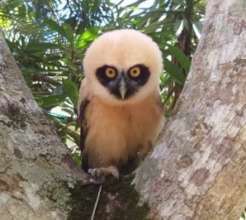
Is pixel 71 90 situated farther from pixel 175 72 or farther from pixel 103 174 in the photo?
pixel 103 174

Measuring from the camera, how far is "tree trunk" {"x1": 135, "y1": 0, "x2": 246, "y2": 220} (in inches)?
72.6

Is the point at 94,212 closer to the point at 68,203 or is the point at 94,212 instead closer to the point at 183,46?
the point at 68,203

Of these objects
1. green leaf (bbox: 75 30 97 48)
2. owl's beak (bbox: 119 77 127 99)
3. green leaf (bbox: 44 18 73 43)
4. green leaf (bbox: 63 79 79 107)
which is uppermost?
green leaf (bbox: 44 18 73 43)

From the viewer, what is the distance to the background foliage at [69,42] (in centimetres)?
316

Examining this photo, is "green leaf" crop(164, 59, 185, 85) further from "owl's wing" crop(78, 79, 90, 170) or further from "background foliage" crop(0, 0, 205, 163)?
"owl's wing" crop(78, 79, 90, 170)

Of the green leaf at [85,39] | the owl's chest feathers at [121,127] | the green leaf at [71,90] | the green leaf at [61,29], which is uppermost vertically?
the green leaf at [61,29]

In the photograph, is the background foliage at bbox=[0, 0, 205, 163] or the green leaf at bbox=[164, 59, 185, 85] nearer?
the green leaf at bbox=[164, 59, 185, 85]

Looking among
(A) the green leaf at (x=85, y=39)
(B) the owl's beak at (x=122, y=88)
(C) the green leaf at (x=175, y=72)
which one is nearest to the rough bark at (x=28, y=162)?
(B) the owl's beak at (x=122, y=88)

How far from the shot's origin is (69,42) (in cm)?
321

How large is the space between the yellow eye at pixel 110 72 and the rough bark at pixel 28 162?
61 centimetres

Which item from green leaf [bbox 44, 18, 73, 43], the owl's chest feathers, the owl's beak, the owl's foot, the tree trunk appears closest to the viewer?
the tree trunk

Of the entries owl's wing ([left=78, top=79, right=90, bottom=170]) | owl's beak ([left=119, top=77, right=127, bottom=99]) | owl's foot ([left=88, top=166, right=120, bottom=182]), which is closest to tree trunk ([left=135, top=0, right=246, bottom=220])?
owl's foot ([left=88, top=166, right=120, bottom=182])

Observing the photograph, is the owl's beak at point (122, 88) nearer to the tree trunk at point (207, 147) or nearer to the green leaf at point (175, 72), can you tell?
the green leaf at point (175, 72)

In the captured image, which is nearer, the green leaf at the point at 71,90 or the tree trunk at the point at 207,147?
the tree trunk at the point at 207,147
